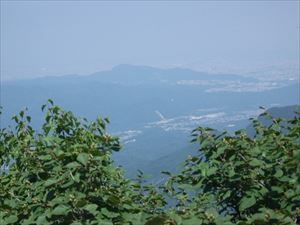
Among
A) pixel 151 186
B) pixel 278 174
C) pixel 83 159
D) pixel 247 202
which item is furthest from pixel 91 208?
pixel 151 186

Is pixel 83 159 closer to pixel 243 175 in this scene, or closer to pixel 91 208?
pixel 91 208

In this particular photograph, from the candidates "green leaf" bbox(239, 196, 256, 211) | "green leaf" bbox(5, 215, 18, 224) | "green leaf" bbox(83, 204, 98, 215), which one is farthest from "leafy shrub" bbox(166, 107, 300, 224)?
"green leaf" bbox(5, 215, 18, 224)

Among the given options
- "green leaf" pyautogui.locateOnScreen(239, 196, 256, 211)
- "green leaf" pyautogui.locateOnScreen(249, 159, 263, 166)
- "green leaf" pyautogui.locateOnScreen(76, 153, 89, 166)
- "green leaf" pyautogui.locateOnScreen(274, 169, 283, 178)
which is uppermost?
"green leaf" pyautogui.locateOnScreen(76, 153, 89, 166)

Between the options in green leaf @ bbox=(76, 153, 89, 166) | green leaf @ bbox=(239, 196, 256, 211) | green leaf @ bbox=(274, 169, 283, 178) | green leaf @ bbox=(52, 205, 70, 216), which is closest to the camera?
green leaf @ bbox=(52, 205, 70, 216)

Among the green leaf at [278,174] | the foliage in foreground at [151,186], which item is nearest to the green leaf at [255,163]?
the foliage in foreground at [151,186]

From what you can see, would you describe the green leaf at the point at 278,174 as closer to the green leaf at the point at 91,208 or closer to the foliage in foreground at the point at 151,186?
the foliage in foreground at the point at 151,186

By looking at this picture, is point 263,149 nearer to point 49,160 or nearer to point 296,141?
point 296,141

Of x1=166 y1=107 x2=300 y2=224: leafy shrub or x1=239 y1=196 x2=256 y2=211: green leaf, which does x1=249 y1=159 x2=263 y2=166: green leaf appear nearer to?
x1=166 y1=107 x2=300 y2=224: leafy shrub

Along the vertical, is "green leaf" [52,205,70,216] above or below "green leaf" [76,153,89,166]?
below

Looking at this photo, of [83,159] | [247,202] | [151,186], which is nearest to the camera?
[83,159]
